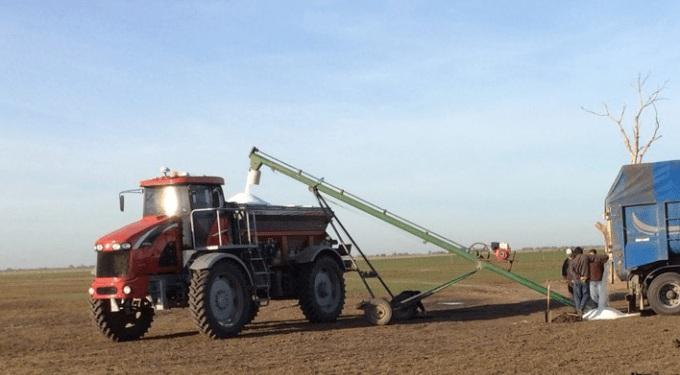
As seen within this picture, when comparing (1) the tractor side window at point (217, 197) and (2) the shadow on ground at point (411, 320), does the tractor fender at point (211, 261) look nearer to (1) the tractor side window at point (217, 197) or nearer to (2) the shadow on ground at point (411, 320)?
(1) the tractor side window at point (217, 197)

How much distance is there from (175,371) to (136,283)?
404 cm

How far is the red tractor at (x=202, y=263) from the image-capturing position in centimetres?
1588

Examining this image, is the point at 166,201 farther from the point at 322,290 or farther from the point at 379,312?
the point at 379,312

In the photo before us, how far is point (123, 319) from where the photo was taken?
17.1 metres

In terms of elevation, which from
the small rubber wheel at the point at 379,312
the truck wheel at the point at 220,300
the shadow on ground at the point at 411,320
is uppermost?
the truck wheel at the point at 220,300

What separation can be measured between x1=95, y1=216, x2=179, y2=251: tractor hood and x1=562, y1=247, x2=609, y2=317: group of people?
880 cm

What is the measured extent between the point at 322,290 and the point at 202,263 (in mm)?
4088

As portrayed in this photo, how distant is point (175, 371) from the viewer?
1209cm

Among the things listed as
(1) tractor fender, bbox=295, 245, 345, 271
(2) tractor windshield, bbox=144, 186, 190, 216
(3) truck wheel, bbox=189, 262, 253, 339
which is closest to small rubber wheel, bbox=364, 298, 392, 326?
(1) tractor fender, bbox=295, 245, 345, 271

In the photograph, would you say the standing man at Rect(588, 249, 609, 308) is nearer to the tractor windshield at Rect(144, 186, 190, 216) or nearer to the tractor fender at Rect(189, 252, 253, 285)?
the tractor fender at Rect(189, 252, 253, 285)

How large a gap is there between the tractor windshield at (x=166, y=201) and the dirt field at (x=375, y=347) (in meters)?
2.57

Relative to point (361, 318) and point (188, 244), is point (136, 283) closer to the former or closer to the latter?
point (188, 244)

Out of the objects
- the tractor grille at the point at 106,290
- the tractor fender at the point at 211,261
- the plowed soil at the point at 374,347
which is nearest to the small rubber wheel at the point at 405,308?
the plowed soil at the point at 374,347

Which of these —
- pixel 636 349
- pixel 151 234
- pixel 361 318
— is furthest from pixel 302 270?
pixel 636 349
